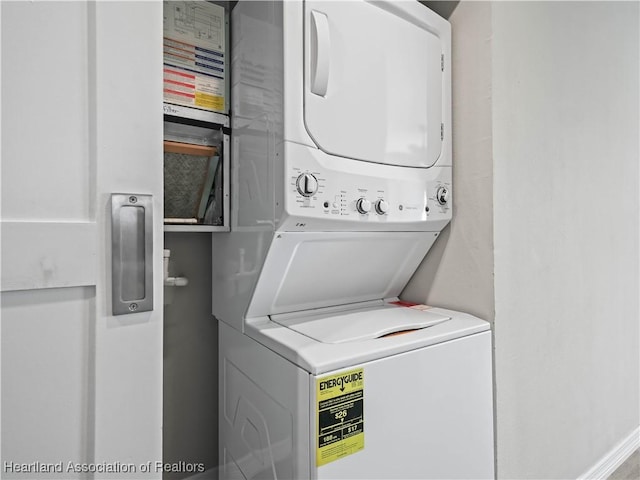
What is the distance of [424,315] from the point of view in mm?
1399

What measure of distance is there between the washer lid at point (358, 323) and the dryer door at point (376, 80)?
0.55m

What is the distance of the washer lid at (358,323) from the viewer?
44.9 inches

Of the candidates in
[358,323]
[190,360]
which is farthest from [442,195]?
[190,360]

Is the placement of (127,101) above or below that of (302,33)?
below

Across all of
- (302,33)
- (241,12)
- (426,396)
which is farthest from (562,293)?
(241,12)

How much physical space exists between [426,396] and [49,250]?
104cm

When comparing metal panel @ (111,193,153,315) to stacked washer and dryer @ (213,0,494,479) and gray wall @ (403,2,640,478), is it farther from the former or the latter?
gray wall @ (403,2,640,478)

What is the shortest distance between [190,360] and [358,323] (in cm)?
76

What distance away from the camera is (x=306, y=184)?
3.56 feet

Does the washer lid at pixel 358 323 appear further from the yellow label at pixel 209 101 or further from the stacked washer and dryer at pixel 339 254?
the yellow label at pixel 209 101

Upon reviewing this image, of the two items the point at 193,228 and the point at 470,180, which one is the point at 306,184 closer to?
the point at 193,228

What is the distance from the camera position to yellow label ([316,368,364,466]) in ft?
3.06

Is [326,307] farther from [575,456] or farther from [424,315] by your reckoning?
[575,456]

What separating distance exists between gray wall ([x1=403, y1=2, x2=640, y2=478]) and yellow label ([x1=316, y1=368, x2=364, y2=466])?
2.13 feet
